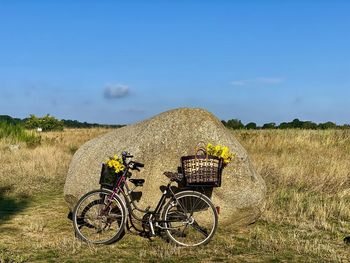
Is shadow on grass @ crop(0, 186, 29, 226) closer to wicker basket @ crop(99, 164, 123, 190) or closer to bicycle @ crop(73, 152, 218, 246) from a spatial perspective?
bicycle @ crop(73, 152, 218, 246)

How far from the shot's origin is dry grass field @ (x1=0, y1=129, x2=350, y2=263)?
6.46m

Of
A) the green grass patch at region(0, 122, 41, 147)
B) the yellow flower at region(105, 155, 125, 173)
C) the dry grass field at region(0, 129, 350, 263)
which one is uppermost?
the green grass patch at region(0, 122, 41, 147)

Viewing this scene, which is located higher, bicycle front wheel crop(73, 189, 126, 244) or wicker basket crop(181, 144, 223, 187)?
wicker basket crop(181, 144, 223, 187)

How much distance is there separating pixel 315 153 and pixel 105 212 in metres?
12.5

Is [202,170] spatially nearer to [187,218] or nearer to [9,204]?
[187,218]

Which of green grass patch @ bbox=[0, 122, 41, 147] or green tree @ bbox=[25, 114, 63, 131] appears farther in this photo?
green tree @ bbox=[25, 114, 63, 131]

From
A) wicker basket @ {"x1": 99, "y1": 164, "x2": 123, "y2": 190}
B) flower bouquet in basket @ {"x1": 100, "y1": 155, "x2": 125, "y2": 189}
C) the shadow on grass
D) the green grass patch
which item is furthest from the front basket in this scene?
the green grass patch

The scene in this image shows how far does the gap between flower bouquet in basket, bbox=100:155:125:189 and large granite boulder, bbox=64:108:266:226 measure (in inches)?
20.7

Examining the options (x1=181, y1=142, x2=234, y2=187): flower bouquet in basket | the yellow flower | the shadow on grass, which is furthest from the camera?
the shadow on grass

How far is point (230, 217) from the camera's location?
8109 millimetres

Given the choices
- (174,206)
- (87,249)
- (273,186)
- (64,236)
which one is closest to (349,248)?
(174,206)

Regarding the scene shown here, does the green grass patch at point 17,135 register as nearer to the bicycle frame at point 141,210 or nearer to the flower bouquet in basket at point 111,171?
the flower bouquet in basket at point 111,171

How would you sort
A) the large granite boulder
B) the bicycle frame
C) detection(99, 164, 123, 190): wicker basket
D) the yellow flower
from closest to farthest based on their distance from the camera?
the bicycle frame → the yellow flower → detection(99, 164, 123, 190): wicker basket → the large granite boulder

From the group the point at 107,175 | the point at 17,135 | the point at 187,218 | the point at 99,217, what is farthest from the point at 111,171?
the point at 17,135
